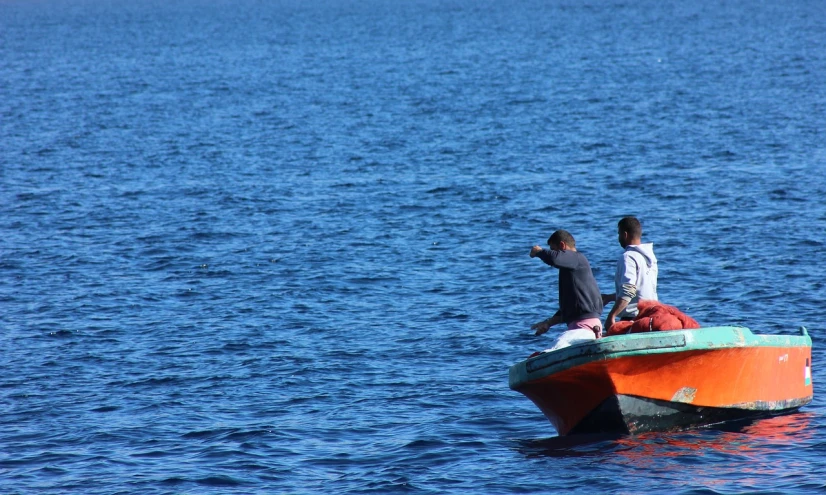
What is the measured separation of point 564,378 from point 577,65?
5945 centimetres

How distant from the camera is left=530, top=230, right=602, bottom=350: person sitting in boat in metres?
12.8

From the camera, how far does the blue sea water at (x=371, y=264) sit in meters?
13.7

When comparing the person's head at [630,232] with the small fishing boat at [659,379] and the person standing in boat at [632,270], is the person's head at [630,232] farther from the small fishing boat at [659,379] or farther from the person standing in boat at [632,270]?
the small fishing boat at [659,379]

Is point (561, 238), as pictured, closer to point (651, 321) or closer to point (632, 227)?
point (632, 227)

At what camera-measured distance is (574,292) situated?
42.6 feet

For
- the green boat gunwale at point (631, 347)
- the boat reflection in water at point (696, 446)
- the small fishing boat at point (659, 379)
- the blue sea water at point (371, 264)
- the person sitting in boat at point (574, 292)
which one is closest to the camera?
the green boat gunwale at point (631, 347)

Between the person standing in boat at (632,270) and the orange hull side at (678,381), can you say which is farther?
the person standing in boat at (632,270)

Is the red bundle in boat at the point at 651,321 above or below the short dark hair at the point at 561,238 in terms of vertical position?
below

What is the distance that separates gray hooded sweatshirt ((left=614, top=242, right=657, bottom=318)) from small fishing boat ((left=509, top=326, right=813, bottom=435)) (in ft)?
2.14

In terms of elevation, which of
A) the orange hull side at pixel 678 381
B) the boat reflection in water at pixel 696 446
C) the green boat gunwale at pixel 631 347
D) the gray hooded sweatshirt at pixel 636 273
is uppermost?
the gray hooded sweatshirt at pixel 636 273

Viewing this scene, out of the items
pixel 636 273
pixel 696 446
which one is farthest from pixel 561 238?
pixel 696 446

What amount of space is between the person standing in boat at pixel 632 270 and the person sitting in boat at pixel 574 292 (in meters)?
0.23

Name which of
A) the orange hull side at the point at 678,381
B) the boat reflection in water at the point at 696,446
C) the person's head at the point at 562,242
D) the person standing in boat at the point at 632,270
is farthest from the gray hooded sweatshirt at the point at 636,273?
the boat reflection in water at the point at 696,446

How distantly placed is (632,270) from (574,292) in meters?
0.72
